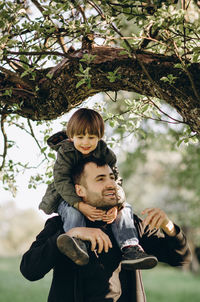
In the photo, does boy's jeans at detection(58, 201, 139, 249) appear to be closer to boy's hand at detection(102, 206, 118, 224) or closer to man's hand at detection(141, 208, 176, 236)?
boy's hand at detection(102, 206, 118, 224)

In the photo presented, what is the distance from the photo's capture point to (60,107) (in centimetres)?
366

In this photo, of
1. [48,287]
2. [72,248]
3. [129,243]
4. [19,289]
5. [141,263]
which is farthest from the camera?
[48,287]

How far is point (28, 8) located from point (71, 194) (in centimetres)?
221

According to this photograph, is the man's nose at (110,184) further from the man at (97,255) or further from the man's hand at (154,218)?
the man's hand at (154,218)

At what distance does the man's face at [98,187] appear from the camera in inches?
132

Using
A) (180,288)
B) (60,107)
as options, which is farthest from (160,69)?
(180,288)

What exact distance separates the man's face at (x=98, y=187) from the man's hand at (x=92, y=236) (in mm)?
292

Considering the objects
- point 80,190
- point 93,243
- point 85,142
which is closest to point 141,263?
point 93,243

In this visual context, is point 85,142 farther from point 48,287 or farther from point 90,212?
point 48,287

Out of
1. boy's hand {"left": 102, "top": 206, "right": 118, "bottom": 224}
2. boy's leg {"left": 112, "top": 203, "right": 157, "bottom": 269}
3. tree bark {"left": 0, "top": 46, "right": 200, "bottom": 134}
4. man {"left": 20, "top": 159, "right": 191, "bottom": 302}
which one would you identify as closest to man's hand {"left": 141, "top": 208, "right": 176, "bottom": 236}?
man {"left": 20, "top": 159, "right": 191, "bottom": 302}

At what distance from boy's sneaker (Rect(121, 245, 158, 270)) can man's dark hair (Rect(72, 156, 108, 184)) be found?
0.71m

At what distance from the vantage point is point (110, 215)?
340cm

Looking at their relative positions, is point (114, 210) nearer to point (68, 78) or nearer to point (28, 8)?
point (68, 78)

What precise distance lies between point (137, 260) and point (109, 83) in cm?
131
